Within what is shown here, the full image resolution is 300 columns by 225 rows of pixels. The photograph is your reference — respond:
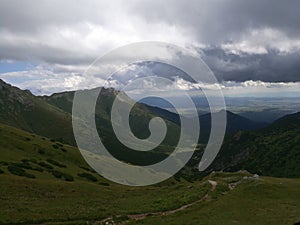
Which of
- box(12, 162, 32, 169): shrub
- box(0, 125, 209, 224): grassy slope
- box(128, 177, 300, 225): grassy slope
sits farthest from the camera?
box(12, 162, 32, 169): shrub

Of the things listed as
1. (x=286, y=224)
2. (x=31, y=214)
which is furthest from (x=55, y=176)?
(x=286, y=224)

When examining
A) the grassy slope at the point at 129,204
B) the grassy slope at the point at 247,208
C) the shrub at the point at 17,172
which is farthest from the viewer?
the shrub at the point at 17,172

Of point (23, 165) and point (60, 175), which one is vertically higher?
point (23, 165)

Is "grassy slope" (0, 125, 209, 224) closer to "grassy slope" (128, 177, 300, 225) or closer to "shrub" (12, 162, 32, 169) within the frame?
"shrub" (12, 162, 32, 169)

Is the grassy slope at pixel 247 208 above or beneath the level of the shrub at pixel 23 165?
beneath

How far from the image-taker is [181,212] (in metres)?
40.2

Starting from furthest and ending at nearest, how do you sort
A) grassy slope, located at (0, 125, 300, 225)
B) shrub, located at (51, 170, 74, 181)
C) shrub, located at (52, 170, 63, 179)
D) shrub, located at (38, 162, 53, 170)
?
shrub, located at (38, 162, 53, 170), shrub, located at (52, 170, 63, 179), shrub, located at (51, 170, 74, 181), grassy slope, located at (0, 125, 300, 225)

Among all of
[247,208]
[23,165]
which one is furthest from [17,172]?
[247,208]

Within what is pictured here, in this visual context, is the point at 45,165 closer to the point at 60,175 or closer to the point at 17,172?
the point at 60,175

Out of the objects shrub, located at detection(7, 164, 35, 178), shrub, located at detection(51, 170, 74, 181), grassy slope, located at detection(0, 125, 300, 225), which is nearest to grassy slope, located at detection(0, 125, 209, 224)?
grassy slope, located at detection(0, 125, 300, 225)

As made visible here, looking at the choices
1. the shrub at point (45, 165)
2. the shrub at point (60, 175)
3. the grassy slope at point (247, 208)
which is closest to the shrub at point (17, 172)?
the shrub at point (60, 175)

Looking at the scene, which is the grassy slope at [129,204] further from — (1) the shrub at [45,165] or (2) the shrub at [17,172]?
(1) the shrub at [45,165]

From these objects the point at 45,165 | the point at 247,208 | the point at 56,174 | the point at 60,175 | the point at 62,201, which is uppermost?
the point at 45,165

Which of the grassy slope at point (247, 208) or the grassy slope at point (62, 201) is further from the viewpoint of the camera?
the grassy slope at point (247, 208)
